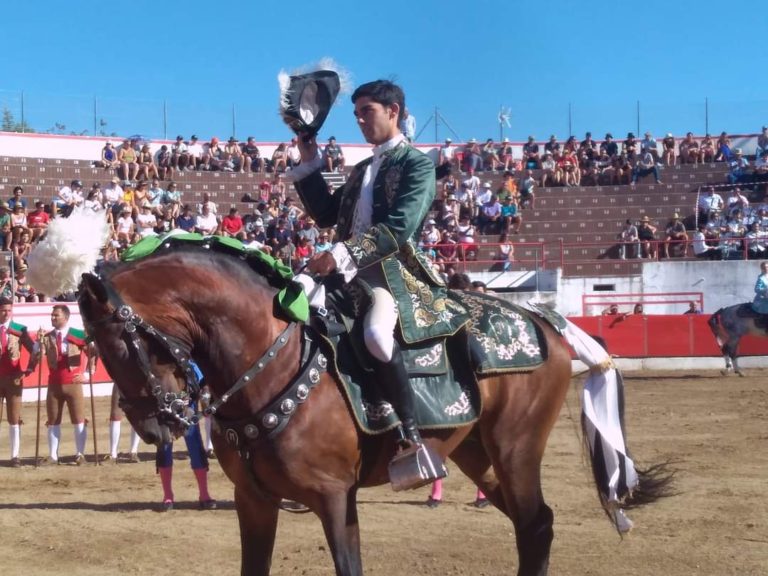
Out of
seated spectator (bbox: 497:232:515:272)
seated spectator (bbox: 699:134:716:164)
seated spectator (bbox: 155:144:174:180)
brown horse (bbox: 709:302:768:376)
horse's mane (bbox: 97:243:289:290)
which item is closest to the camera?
horse's mane (bbox: 97:243:289:290)

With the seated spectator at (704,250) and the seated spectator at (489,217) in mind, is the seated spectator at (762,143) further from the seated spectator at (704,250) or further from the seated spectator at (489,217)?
the seated spectator at (489,217)

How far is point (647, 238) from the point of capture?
2558 centimetres

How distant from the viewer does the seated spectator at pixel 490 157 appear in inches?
1173

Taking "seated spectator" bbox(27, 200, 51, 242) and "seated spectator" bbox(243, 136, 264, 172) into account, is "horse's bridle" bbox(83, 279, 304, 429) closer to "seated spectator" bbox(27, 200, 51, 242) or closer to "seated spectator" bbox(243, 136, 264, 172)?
"seated spectator" bbox(27, 200, 51, 242)

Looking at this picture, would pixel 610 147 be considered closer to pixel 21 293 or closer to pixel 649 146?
pixel 649 146

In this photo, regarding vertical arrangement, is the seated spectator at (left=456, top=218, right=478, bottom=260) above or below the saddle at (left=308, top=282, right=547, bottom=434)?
above

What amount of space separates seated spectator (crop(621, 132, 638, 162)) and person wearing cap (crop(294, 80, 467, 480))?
2639 cm

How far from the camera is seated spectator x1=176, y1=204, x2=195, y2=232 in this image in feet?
64.2

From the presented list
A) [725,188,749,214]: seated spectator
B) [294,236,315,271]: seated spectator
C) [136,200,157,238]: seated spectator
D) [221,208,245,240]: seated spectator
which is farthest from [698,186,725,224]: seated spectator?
[136,200,157,238]: seated spectator

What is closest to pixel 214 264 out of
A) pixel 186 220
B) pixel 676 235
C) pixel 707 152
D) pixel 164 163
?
pixel 186 220

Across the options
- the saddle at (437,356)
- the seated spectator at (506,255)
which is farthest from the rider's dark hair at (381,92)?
the seated spectator at (506,255)

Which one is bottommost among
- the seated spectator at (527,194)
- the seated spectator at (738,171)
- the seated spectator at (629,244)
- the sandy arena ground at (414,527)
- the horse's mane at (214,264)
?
the sandy arena ground at (414,527)

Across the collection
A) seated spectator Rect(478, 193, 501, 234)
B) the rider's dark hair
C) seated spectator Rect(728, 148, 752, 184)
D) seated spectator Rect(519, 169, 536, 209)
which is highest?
seated spectator Rect(728, 148, 752, 184)

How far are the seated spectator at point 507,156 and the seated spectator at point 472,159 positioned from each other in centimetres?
73
